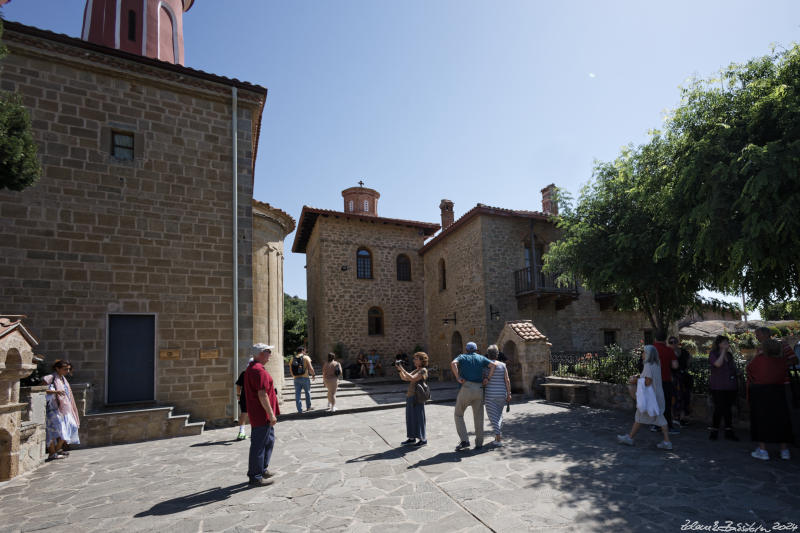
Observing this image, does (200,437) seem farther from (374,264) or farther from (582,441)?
(374,264)

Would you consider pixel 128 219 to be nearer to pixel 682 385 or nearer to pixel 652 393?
pixel 652 393

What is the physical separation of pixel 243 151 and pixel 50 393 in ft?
20.1

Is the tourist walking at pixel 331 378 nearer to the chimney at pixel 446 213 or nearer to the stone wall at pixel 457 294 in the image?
the stone wall at pixel 457 294

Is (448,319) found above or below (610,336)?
above

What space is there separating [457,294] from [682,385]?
36.9 feet

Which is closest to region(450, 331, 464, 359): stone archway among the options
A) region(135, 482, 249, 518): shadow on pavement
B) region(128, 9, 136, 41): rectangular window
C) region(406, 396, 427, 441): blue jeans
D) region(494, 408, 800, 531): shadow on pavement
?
region(494, 408, 800, 531): shadow on pavement

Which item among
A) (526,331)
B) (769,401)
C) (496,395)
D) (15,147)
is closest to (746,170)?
(769,401)

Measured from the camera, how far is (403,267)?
2161 centimetres

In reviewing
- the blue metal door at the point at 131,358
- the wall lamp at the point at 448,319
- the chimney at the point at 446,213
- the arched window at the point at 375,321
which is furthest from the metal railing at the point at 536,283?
the blue metal door at the point at 131,358

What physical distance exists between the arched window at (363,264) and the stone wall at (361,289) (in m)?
0.25

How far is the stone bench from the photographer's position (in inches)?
394

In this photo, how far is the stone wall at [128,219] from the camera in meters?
7.90

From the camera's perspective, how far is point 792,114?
529 centimetres

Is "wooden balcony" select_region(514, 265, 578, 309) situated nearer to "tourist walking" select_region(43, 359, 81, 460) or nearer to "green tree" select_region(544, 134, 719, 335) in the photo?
"green tree" select_region(544, 134, 719, 335)
